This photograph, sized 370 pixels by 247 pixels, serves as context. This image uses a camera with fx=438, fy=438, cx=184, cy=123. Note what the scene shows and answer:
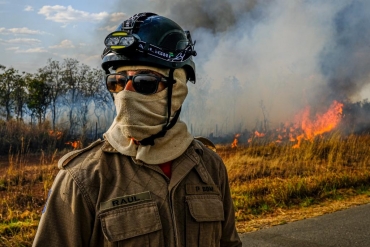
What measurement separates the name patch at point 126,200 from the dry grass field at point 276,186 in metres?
3.48

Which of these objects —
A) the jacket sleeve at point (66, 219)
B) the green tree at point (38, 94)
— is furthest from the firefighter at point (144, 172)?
the green tree at point (38, 94)

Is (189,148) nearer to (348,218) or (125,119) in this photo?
(125,119)

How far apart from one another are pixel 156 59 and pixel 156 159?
45cm

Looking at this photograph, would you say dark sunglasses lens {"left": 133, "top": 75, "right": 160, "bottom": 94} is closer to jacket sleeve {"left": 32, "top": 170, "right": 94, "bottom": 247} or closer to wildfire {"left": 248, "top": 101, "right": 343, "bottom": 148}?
jacket sleeve {"left": 32, "top": 170, "right": 94, "bottom": 247}

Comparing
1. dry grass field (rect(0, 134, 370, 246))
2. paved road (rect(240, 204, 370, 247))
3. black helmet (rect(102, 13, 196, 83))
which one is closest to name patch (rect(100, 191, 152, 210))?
black helmet (rect(102, 13, 196, 83))

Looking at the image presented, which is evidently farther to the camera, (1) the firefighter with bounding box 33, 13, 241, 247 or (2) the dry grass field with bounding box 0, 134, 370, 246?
(2) the dry grass field with bounding box 0, 134, 370, 246

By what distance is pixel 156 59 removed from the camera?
1.94 m

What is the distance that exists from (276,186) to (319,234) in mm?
2051

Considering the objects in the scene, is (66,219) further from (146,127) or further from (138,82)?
(138,82)

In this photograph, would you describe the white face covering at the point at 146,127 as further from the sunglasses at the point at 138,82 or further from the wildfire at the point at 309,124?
the wildfire at the point at 309,124

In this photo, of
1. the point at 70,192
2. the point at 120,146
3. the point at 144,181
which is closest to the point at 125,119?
the point at 120,146

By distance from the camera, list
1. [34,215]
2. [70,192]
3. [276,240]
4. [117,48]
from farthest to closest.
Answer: [34,215] → [276,240] → [117,48] → [70,192]

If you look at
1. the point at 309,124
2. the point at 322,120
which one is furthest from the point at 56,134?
the point at 322,120

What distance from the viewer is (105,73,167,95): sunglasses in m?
1.89
